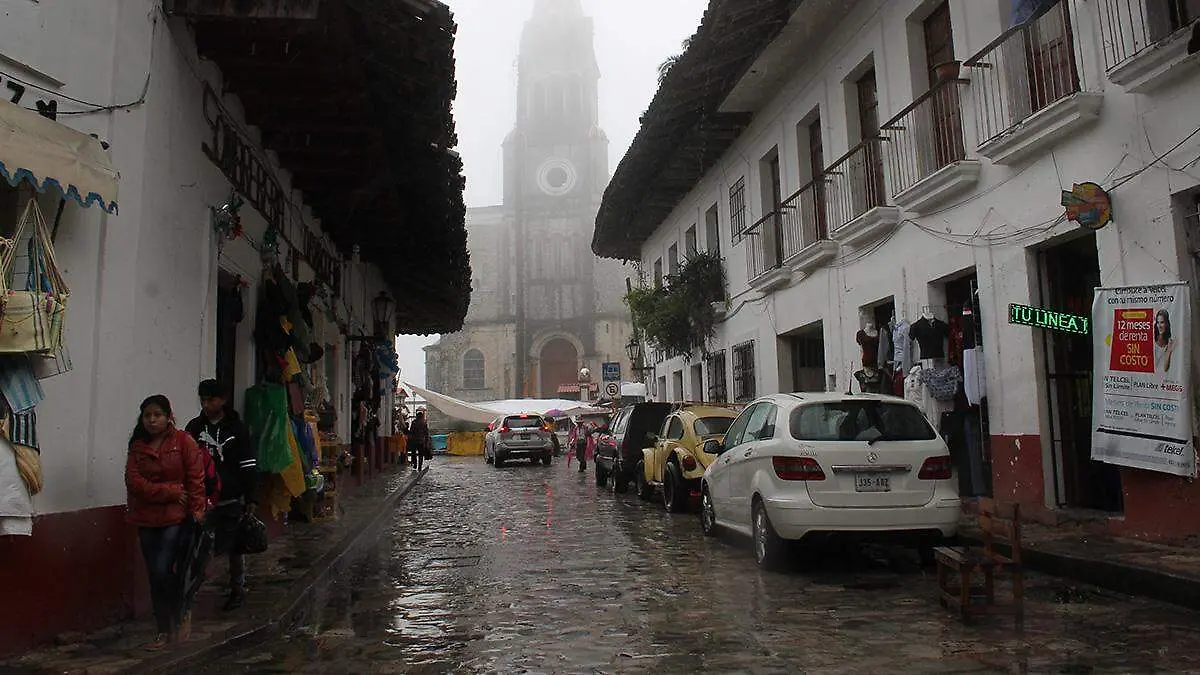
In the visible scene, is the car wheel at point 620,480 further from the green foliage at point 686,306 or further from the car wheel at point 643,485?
the green foliage at point 686,306

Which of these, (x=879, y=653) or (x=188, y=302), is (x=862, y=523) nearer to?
(x=879, y=653)

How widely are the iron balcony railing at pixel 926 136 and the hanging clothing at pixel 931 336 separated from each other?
1733 millimetres

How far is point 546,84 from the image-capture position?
64.9 m

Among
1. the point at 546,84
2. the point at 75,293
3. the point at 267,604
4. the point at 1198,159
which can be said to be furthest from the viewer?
the point at 546,84

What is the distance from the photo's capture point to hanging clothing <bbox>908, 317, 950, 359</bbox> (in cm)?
1077

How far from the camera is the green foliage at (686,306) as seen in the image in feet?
67.0

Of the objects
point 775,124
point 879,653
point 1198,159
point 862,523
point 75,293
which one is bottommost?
point 879,653

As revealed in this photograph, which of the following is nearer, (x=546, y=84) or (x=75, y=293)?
(x=75, y=293)

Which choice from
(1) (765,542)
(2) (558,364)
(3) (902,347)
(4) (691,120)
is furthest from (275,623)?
(2) (558,364)

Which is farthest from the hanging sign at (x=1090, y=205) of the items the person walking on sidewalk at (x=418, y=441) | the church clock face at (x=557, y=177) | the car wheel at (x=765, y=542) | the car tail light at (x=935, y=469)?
the church clock face at (x=557, y=177)

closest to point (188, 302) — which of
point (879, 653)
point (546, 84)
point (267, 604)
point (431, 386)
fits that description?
point (267, 604)

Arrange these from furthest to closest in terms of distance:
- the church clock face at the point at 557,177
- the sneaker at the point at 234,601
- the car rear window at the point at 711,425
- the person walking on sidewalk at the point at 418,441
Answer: the church clock face at the point at 557,177, the person walking on sidewalk at the point at 418,441, the car rear window at the point at 711,425, the sneaker at the point at 234,601

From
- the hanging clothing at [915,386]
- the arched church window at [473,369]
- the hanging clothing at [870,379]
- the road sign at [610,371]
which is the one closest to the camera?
the hanging clothing at [915,386]

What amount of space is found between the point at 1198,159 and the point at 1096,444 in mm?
2673
